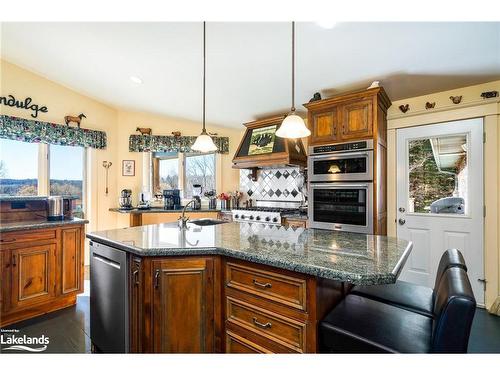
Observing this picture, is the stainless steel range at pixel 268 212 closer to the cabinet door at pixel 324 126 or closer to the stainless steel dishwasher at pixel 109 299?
the cabinet door at pixel 324 126

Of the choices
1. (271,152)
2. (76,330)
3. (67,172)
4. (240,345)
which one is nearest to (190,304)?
(240,345)

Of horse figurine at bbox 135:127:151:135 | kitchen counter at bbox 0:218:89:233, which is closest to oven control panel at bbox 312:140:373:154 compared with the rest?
kitchen counter at bbox 0:218:89:233

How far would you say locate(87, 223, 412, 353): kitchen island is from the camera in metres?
1.21

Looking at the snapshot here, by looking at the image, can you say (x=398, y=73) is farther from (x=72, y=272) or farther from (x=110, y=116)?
(x=110, y=116)

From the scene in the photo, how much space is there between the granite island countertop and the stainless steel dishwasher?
10 cm

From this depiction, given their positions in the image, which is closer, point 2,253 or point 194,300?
point 194,300

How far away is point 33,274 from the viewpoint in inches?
98.3

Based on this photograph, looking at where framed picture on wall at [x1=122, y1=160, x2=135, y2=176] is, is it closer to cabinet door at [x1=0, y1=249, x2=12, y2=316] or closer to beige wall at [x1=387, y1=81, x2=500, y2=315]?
cabinet door at [x1=0, y1=249, x2=12, y2=316]

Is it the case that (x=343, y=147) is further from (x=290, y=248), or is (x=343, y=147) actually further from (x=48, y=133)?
(x=48, y=133)

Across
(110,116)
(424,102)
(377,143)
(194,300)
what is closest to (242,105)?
(377,143)
